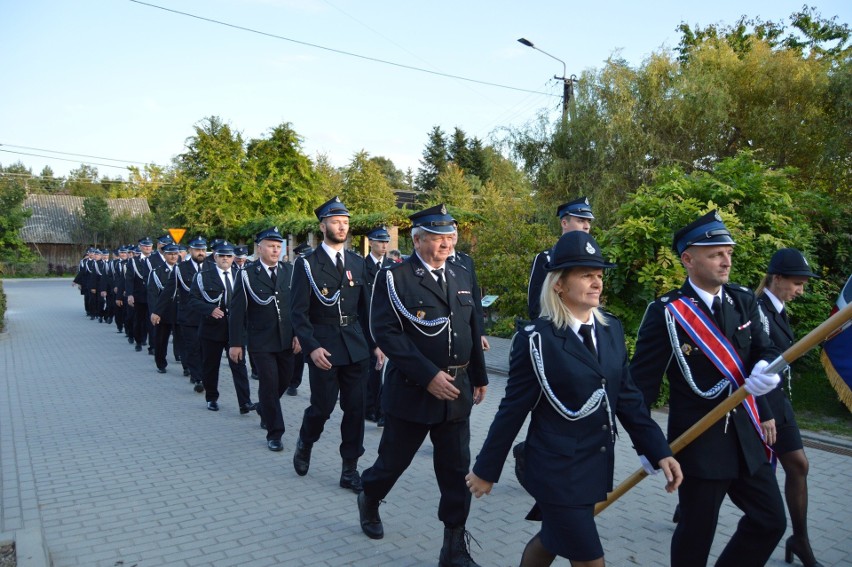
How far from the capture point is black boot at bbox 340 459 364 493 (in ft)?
19.1

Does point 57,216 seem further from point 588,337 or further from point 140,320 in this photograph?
point 588,337

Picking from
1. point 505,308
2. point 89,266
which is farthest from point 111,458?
point 89,266

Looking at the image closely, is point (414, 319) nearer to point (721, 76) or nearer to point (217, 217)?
point (721, 76)

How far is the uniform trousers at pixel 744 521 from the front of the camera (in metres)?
3.38

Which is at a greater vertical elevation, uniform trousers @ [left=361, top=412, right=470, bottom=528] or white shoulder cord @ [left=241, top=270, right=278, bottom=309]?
white shoulder cord @ [left=241, top=270, right=278, bottom=309]

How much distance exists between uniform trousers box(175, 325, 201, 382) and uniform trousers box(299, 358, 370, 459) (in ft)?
16.6

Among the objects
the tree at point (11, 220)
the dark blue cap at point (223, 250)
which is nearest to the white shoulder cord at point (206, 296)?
the dark blue cap at point (223, 250)

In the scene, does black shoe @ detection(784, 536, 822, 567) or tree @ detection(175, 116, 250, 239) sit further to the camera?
→ tree @ detection(175, 116, 250, 239)

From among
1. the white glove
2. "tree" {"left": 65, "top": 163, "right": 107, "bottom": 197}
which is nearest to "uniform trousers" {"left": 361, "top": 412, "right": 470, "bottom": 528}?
the white glove

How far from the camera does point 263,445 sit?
736cm

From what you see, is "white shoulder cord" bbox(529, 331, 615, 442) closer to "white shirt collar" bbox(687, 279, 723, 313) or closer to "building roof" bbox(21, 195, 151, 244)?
"white shirt collar" bbox(687, 279, 723, 313)

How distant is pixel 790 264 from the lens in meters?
4.43

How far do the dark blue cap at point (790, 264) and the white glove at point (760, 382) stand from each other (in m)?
1.49

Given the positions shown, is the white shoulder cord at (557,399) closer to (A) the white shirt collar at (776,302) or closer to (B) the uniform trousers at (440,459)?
(B) the uniform trousers at (440,459)
